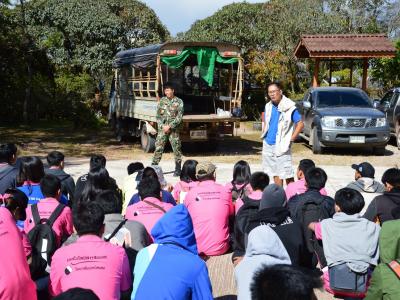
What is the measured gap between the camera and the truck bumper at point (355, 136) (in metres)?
13.2

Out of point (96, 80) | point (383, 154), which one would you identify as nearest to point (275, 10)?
point (96, 80)

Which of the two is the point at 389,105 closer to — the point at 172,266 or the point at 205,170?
the point at 205,170

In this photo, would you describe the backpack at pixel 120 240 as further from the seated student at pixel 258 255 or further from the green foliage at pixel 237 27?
the green foliage at pixel 237 27

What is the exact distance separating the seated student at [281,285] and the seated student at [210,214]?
3.50 m

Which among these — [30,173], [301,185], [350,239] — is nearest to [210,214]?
[301,185]

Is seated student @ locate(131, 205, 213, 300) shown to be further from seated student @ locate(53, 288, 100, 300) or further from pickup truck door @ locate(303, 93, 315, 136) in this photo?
pickup truck door @ locate(303, 93, 315, 136)

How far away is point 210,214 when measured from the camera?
19.1ft

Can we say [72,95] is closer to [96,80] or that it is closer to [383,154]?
[96,80]

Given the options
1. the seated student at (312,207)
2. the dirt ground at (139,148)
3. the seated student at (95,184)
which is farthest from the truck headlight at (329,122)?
the seated student at (95,184)

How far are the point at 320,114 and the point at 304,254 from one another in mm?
9280

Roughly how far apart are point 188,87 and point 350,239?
38.8 ft

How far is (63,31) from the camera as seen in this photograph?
2653 centimetres

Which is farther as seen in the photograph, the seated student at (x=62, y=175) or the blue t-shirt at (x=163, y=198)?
the seated student at (x=62, y=175)

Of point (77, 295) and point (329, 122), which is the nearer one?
point (77, 295)
